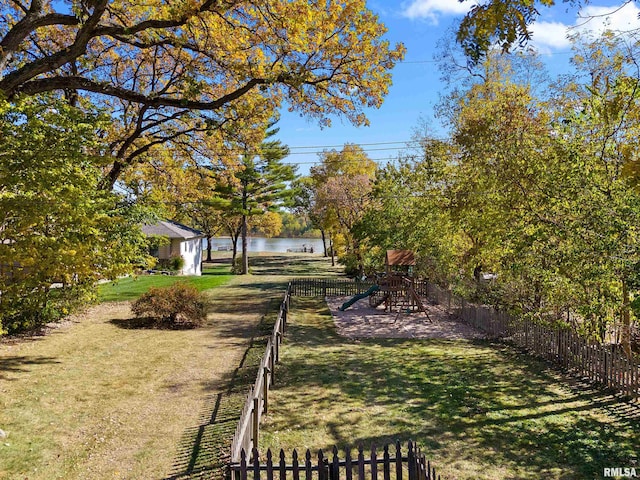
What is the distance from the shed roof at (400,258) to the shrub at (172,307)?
29.0 feet

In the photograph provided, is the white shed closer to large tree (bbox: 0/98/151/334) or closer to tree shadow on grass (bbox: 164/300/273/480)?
large tree (bbox: 0/98/151/334)

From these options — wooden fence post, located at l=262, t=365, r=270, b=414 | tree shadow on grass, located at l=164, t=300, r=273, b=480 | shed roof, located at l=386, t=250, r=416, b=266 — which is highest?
shed roof, located at l=386, t=250, r=416, b=266

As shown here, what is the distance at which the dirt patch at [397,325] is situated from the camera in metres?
16.9

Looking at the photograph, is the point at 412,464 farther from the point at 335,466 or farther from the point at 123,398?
the point at 123,398

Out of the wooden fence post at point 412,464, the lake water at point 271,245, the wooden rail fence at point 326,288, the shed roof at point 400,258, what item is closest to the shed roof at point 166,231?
the wooden rail fence at point 326,288

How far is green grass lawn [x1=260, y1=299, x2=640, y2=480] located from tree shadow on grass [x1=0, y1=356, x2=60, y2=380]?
260 inches

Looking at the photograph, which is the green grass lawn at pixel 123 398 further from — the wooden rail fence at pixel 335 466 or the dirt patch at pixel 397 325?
the dirt patch at pixel 397 325

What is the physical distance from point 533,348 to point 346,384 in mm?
6967

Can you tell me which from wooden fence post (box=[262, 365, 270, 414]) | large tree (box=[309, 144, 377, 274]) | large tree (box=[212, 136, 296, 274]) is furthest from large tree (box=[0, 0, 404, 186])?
large tree (box=[212, 136, 296, 274])

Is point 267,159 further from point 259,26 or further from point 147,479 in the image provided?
point 147,479

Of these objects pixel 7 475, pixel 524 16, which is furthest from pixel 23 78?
pixel 524 16

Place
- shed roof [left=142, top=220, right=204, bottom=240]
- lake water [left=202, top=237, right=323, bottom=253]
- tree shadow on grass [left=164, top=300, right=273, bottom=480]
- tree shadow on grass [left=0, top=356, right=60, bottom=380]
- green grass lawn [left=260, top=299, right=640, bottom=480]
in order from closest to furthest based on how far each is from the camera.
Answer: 1. tree shadow on grass [left=164, top=300, right=273, bottom=480]
2. green grass lawn [left=260, top=299, right=640, bottom=480]
3. tree shadow on grass [left=0, top=356, right=60, bottom=380]
4. shed roof [left=142, top=220, right=204, bottom=240]
5. lake water [left=202, top=237, right=323, bottom=253]

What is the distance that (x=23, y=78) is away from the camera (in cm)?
909

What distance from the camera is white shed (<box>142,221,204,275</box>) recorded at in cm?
3761
